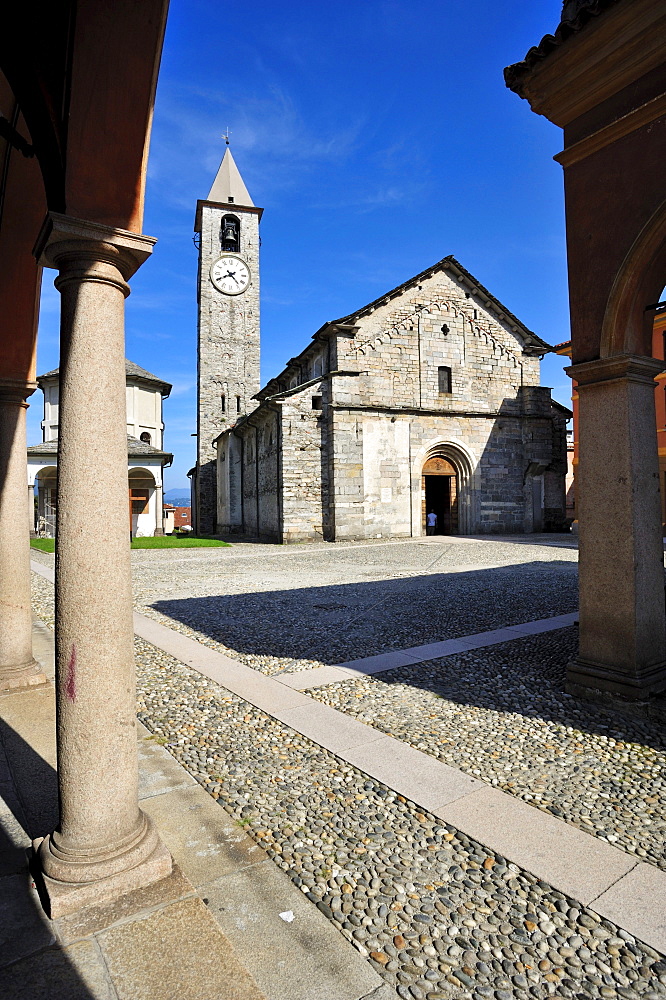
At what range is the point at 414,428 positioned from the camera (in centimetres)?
2350

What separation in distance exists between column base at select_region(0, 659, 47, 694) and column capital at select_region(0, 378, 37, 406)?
7.32 ft

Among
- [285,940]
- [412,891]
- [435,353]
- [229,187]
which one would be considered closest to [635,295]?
[412,891]

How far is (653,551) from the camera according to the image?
4.54 metres

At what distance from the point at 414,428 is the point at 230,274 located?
719 inches

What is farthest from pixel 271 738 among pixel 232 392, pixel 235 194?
pixel 235 194

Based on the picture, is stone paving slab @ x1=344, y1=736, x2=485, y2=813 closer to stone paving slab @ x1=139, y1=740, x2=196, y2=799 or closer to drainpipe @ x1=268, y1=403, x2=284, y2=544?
stone paving slab @ x1=139, y1=740, x2=196, y2=799

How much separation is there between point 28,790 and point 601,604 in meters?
4.23

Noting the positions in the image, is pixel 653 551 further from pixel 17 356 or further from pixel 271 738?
pixel 17 356

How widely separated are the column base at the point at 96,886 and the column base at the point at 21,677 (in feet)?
8.68

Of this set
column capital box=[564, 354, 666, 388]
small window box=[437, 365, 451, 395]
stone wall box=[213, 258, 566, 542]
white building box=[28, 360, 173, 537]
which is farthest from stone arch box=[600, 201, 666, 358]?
white building box=[28, 360, 173, 537]

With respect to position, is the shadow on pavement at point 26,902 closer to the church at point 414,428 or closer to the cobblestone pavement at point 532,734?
the cobblestone pavement at point 532,734

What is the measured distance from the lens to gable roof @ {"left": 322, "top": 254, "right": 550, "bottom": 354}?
74.1ft

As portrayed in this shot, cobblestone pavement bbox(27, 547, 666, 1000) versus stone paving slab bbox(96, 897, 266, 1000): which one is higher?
stone paving slab bbox(96, 897, 266, 1000)

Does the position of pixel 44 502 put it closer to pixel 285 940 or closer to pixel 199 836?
pixel 199 836
